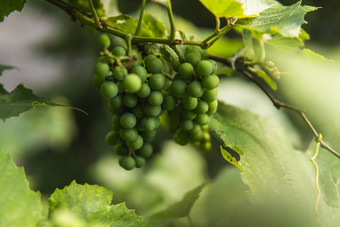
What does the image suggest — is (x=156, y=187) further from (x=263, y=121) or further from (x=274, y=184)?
(x=274, y=184)

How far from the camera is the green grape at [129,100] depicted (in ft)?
2.57

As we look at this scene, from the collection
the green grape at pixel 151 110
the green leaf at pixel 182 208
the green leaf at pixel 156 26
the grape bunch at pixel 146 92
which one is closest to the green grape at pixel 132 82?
the grape bunch at pixel 146 92

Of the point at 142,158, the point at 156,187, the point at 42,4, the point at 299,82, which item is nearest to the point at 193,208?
the point at 142,158

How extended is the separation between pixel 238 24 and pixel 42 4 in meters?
2.29

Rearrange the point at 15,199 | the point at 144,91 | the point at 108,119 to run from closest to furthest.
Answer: the point at 15,199 < the point at 144,91 < the point at 108,119

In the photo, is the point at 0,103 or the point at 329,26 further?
the point at 329,26

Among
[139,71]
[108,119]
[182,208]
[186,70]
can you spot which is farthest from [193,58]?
[108,119]

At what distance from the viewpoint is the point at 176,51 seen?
31.8 inches

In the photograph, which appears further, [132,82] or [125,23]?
[125,23]

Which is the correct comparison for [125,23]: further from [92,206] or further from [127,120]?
[92,206]

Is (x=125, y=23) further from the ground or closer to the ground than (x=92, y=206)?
further from the ground

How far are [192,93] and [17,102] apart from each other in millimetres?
392

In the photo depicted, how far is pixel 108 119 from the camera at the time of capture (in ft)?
8.43

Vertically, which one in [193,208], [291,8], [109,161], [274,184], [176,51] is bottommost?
[109,161]
